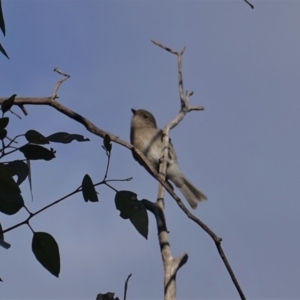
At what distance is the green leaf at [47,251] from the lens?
1.42 metres

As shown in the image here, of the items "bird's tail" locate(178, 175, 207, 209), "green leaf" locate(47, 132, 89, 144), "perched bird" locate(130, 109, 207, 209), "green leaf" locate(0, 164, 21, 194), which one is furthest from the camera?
"bird's tail" locate(178, 175, 207, 209)

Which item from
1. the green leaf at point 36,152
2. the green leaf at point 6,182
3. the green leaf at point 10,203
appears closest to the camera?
the green leaf at point 6,182

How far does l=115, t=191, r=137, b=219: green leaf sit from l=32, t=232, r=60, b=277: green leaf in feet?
0.69

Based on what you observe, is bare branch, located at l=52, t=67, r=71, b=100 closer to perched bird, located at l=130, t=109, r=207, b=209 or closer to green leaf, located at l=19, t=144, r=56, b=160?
green leaf, located at l=19, t=144, r=56, b=160

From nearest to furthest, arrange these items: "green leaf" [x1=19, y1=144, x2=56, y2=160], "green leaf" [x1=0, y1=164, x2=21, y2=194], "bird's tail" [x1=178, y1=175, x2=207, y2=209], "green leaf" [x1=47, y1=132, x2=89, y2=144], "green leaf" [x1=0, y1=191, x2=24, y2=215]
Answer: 1. "green leaf" [x1=0, y1=164, x2=21, y2=194]
2. "green leaf" [x1=0, y1=191, x2=24, y2=215]
3. "green leaf" [x1=19, y1=144, x2=56, y2=160]
4. "green leaf" [x1=47, y1=132, x2=89, y2=144]
5. "bird's tail" [x1=178, y1=175, x2=207, y2=209]

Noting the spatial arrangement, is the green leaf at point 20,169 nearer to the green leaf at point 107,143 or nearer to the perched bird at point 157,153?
the green leaf at point 107,143

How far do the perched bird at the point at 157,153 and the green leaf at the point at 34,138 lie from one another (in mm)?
→ 4366

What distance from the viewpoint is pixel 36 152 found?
5.09ft

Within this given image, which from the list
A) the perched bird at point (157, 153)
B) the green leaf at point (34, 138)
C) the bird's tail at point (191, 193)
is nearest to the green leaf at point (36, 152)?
the green leaf at point (34, 138)

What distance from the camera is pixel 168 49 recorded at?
12.5 ft

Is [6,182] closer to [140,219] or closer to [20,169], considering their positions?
[20,169]

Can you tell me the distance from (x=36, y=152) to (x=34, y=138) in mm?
59

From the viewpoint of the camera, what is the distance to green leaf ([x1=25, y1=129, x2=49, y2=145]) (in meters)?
1.59

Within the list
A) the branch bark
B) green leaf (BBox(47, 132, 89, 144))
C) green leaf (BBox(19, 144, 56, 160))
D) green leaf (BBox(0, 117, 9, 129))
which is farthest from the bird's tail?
green leaf (BBox(0, 117, 9, 129))
